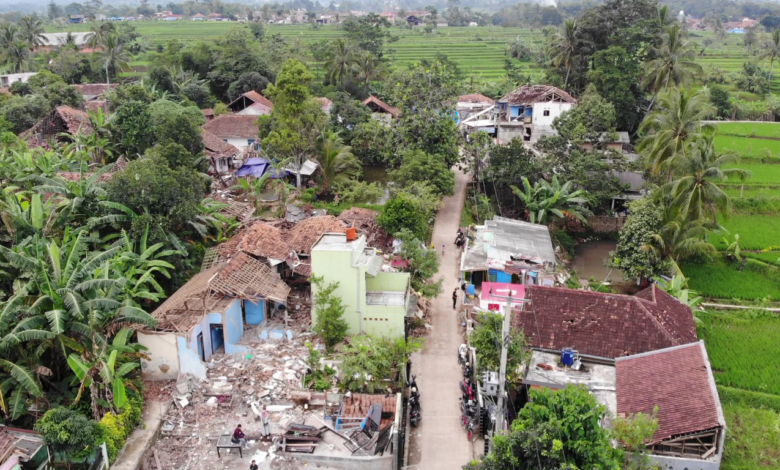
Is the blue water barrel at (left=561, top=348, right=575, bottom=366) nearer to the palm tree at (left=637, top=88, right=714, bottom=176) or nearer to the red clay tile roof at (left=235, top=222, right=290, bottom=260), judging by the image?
the red clay tile roof at (left=235, top=222, right=290, bottom=260)

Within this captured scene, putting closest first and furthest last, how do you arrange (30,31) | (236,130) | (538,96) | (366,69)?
(236,130)
(538,96)
(366,69)
(30,31)

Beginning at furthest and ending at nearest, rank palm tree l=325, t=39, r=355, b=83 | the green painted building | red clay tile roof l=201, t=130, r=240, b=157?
1. palm tree l=325, t=39, r=355, b=83
2. red clay tile roof l=201, t=130, r=240, b=157
3. the green painted building

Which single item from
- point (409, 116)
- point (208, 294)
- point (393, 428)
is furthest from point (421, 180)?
point (393, 428)

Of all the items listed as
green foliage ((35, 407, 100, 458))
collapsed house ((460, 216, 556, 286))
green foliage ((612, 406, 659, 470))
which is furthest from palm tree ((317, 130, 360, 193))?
green foliage ((612, 406, 659, 470))

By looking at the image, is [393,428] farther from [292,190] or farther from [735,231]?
[735,231]

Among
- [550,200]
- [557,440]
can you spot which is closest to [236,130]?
[550,200]

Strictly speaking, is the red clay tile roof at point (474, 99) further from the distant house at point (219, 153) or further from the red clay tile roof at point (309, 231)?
the red clay tile roof at point (309, 231)

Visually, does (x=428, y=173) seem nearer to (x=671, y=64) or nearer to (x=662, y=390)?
(x=662, y=390)
